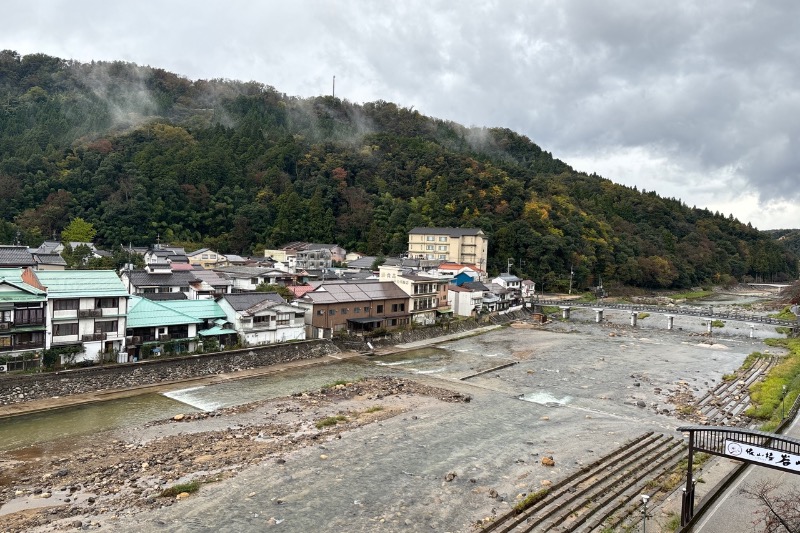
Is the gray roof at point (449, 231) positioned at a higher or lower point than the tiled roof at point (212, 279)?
higher

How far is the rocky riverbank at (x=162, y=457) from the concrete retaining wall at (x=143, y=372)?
15.8 feet

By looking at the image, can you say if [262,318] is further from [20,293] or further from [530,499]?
[530,499]

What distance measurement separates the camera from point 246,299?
97.3 ft

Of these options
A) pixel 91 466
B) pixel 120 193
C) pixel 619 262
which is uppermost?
pixel 120 193

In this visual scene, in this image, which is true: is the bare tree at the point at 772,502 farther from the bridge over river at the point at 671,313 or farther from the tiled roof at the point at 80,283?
the bridge over river at the point at 671,313

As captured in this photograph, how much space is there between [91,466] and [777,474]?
19.9 meters

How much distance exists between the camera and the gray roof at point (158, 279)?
104 feet

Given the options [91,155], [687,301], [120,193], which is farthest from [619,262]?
[91,155]

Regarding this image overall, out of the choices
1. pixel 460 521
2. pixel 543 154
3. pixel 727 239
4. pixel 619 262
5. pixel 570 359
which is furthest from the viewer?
pixel 543 154

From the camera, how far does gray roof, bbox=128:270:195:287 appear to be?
104 ft

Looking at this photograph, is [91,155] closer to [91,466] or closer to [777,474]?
[91,466]

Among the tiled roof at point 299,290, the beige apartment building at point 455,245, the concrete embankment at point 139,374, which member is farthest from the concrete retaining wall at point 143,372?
the beige apartment building at point 455,245

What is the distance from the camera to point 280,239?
66.6m

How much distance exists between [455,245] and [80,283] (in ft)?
150
